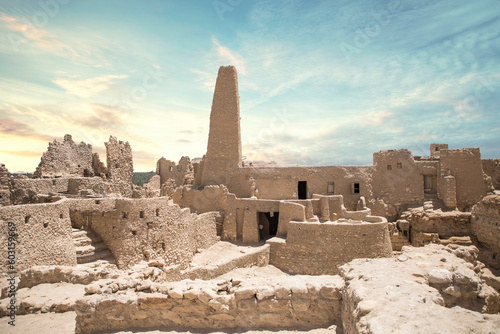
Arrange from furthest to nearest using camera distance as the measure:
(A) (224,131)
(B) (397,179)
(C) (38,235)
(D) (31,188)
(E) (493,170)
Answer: (E) (493,170), (A) (224,131), (B) (397,179), (D) (31,188), (C) (38,235)

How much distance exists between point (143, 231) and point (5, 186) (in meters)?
7.00

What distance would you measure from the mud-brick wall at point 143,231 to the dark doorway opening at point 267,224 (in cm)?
666

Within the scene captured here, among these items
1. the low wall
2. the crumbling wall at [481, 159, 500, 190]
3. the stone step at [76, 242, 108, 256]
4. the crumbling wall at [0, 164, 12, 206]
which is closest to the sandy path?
the low wall

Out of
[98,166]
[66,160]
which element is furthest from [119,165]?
[66,160]

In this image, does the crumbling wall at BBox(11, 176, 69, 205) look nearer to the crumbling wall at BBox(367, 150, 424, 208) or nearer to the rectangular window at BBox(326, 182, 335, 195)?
the rectangular window at BBox(326, 182, 335, 195)

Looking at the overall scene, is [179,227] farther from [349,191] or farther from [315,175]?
[349,191]

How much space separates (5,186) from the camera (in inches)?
531

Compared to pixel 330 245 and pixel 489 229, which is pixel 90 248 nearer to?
pixel 330 245

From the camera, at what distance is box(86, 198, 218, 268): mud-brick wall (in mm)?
11391

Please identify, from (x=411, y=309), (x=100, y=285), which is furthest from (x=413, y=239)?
(x=100, y=285)

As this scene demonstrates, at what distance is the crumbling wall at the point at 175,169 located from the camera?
26719mm

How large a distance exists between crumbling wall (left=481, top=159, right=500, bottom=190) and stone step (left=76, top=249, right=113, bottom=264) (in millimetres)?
26464

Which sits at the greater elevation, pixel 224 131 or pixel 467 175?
pixel 224 131

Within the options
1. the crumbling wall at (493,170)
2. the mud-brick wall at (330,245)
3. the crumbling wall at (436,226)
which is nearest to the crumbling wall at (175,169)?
the mud-brick wall at (330,245)
